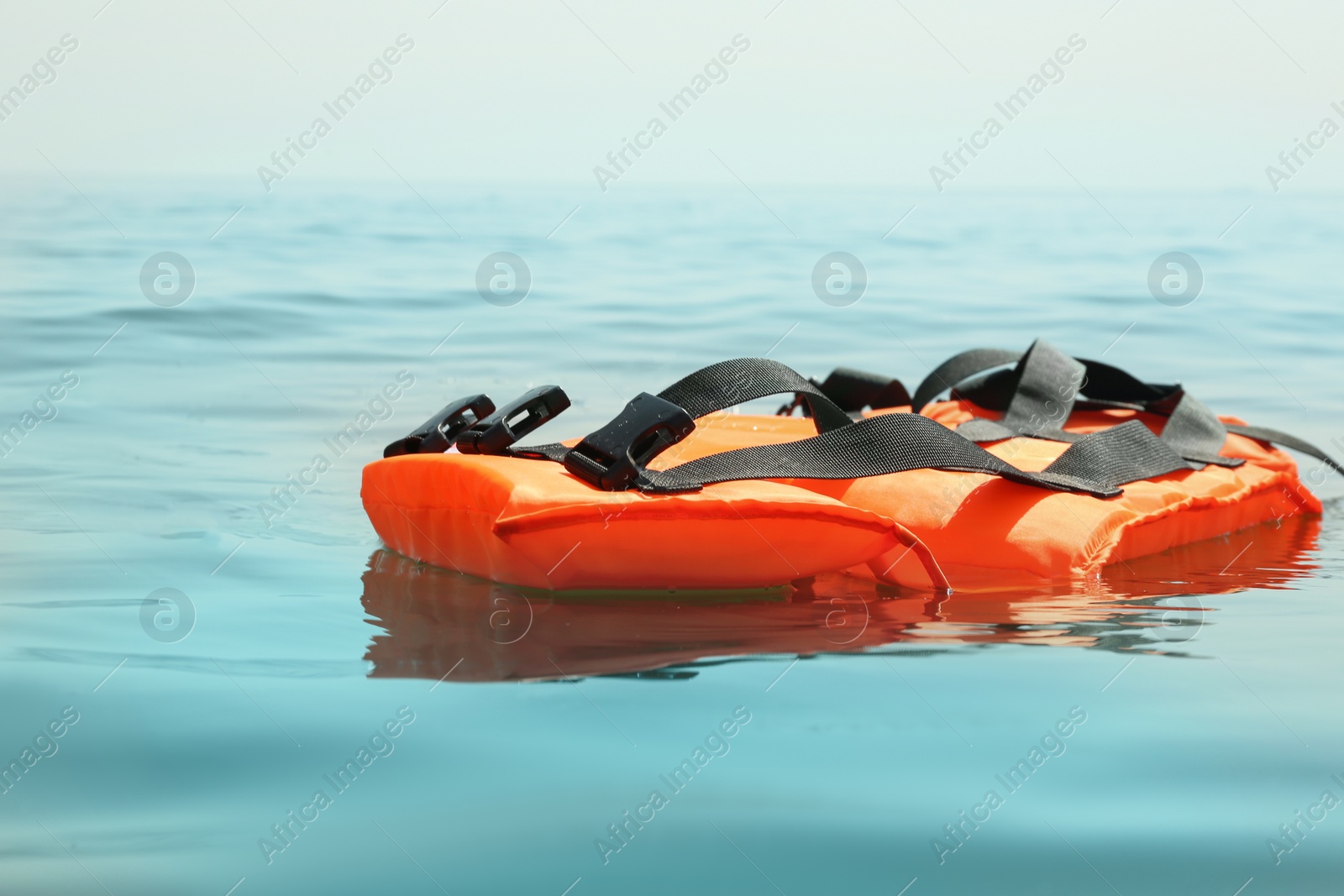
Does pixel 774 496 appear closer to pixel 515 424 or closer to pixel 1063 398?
pixel 515 424

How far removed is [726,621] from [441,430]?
87 centimetres

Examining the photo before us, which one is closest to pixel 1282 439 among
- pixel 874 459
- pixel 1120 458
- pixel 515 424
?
pixel 1120 458

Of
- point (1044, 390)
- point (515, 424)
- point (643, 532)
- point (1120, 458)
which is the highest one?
point (1044, 390)

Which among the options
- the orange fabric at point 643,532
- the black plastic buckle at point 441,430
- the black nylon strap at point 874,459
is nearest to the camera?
the orange fabric at point 643,532

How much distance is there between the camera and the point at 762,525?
233 centimetres

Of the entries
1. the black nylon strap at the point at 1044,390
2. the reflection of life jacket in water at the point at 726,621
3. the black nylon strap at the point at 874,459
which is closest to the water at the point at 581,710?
the reflection of life jacket in water at the point at 726,621

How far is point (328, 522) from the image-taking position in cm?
310

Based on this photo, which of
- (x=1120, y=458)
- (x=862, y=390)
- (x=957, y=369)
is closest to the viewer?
(x=1120, y=458)

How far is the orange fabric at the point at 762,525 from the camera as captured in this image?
2.30m

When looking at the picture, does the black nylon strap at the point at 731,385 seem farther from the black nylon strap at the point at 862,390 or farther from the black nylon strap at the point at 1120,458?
the black nylon strap at the point at 862,390

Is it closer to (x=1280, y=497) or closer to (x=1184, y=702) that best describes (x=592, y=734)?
(x=1184, y=702)

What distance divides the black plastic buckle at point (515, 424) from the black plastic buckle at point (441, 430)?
7cm

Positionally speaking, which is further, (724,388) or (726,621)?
(724,388)

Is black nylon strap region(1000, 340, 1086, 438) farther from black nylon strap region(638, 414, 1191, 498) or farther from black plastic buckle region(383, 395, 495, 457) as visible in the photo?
black plastic buckle region(383, 395, 495, 457)
